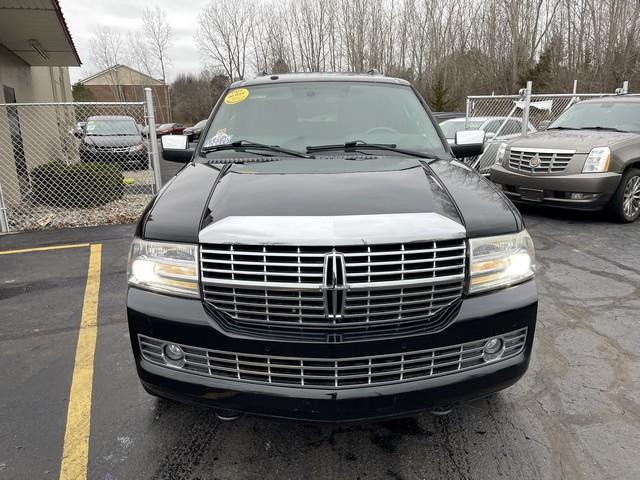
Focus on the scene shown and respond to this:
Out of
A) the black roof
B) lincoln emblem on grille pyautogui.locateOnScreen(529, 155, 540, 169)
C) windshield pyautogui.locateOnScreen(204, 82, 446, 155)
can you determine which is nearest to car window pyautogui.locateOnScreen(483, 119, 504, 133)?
lincoln emblem on grille pyautogui.locateOnScreen(529, 155, 540, 169)

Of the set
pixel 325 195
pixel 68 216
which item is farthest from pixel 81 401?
pixel 68 216

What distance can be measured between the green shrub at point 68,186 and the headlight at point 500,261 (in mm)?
7896

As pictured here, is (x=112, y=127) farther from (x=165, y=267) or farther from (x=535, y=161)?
(x=165, y=267)

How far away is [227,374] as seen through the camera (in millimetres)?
2080

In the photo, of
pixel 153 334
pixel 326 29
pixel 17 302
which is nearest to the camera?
pixel 153 334

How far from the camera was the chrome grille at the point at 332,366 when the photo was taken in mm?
1997

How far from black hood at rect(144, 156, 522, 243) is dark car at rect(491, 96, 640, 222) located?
471 centimetres

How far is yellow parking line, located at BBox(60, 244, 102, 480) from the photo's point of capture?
2.33m

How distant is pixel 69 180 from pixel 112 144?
4639mm

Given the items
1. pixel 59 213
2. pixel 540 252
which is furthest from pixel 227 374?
pixel 59 213

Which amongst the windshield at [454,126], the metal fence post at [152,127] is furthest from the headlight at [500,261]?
the windshield at [454,126]

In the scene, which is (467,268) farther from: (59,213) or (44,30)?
(44,30)

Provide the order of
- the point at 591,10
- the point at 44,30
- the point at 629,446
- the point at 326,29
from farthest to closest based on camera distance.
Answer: the point at 326,29, the point at 591,10, the point at 44,30, the point at 629,446

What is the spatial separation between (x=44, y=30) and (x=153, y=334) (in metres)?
9.40
